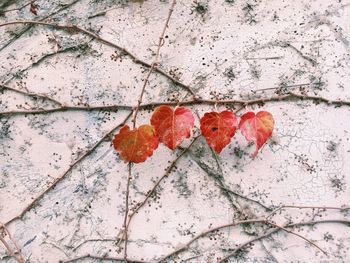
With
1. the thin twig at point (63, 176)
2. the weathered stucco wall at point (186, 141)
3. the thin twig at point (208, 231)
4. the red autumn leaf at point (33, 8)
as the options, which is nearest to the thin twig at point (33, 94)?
the weathered stucco wall at point (186, 141)

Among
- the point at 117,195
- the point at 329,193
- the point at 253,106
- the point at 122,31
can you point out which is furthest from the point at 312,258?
the point at 122,31

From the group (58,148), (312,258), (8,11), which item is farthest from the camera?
(8,11)

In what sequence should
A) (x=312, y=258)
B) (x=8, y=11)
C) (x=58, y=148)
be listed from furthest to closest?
(x=8, y=11) → (x=58, y=148) → (x=312, y=258)

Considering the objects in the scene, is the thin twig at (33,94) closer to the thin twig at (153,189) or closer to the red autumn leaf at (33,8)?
the red autumn leaf at (33,8)

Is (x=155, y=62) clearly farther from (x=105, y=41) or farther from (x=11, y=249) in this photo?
(x=11, y=249)

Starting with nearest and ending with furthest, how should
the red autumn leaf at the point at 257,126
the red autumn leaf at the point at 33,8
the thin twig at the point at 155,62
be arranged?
the red autumn leaf at the point at 257,126 → the thin twig at the point at 155,62 → the red autumn leaf at the point at 33,8

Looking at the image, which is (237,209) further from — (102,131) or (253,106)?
(102,131)
